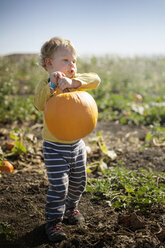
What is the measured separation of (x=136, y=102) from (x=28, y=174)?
184 inches

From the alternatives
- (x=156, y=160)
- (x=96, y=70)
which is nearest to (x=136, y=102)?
(x=96, y=70)

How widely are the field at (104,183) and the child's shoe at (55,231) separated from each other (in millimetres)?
51

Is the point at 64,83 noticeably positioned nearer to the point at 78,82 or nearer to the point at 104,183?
the point at 78,82

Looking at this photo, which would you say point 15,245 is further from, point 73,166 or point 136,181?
point 136,181

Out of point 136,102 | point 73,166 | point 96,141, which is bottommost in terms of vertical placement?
point 136,102

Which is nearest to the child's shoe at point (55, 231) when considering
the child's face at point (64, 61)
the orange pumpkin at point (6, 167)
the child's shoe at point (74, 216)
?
the child's shoe at point (74, 216)

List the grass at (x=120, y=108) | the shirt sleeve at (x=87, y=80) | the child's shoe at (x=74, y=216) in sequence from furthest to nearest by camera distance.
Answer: the grass at (x=120, y=108), the child's shoe at (x=74, y=216), the shirt sleeve at (x=87, y=80)

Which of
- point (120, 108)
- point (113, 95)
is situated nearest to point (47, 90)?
point (120, 108)

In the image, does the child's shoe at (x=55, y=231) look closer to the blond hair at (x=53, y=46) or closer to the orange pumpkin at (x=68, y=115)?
the orange pumpkin at (x=68, y=115)

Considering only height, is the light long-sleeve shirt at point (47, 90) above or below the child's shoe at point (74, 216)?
above

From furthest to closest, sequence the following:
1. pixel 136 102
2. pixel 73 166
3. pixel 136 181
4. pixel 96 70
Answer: pixel 96 70 < pixel 136 102 < pixel 136 181 < pixel 73 166

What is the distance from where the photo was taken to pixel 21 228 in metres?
2.74

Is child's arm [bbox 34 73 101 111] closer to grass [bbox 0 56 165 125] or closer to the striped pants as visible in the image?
the striped pants

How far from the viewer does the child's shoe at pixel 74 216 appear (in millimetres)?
2852
